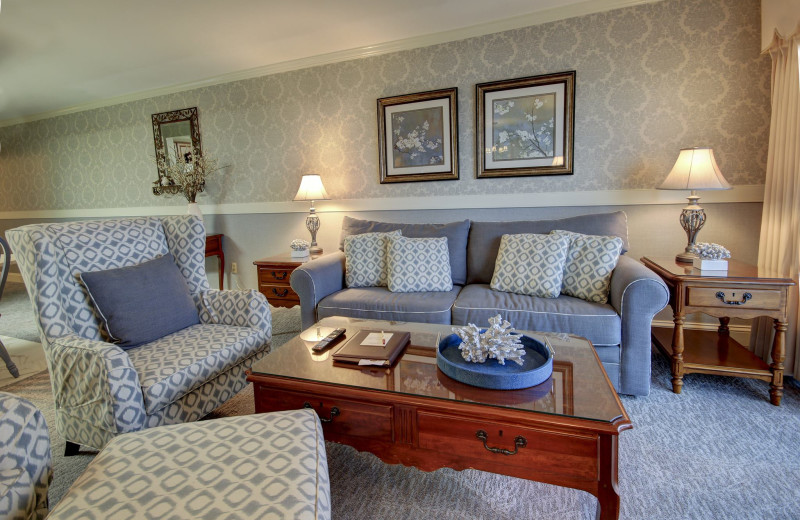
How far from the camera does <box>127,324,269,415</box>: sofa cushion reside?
4.94ft

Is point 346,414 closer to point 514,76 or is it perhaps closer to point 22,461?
point 22,461

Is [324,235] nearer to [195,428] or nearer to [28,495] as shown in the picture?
[195,428]

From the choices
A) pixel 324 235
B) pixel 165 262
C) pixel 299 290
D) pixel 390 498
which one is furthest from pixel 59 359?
pixel 324 235

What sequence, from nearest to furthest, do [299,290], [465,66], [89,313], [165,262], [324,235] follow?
[89,313] < [165,262] < [299,290] < [465,66] < [324,235]

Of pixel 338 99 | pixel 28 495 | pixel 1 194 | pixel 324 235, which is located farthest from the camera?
pixel 1 194

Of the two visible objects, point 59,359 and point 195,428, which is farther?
point 59,359

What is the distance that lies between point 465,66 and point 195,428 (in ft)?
9.49

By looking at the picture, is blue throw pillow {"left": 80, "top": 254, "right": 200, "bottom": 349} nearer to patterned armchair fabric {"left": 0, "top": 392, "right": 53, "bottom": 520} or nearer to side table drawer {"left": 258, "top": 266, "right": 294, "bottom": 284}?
patterned armchair fabric {"left": 0, "top": 392, "right": 53, "bottom": 520}

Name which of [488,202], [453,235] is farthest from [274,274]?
[488,202]

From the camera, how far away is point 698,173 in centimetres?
219

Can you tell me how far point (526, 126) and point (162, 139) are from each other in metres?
3.70

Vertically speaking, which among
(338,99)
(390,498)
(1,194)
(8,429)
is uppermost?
(338,99)

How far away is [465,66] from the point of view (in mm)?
2963

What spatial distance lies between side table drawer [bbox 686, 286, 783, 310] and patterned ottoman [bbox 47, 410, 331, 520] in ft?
6.48
